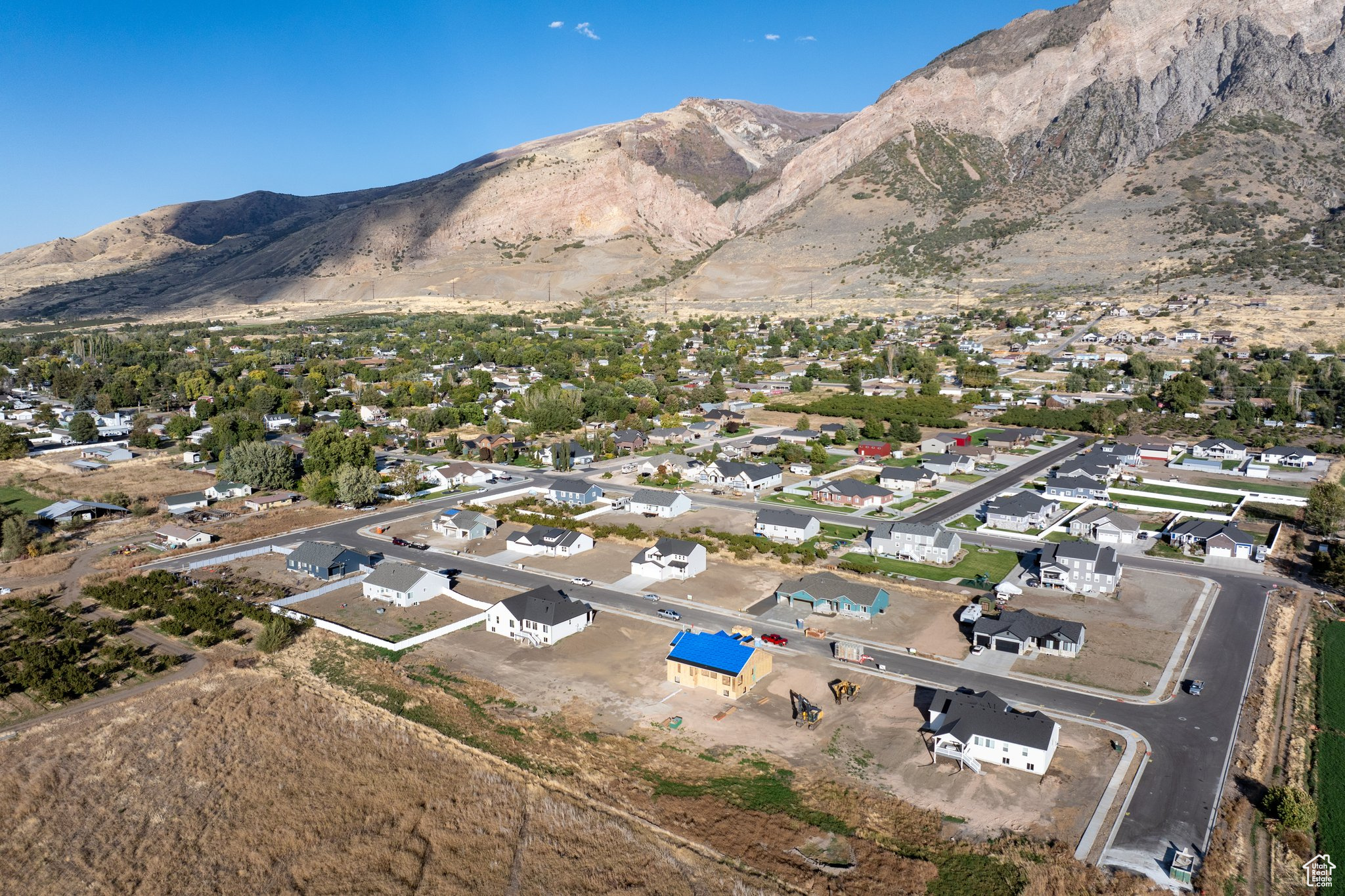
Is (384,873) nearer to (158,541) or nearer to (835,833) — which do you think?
(835,833)

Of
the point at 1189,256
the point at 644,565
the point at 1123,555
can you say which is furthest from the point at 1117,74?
the point at 644,565

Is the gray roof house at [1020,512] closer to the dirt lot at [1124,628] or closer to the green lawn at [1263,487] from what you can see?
the dirt lot at [1124,628]

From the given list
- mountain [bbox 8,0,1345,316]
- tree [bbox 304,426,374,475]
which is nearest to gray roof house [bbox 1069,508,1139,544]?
tree [bbox 304,426,374,475]

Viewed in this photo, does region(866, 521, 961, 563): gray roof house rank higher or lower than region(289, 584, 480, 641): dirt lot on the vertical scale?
higher

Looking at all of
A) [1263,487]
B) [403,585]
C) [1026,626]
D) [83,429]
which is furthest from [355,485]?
[1263,487]

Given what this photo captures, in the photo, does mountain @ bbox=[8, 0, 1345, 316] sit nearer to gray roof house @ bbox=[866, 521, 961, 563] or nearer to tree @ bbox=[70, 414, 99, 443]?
tree @ bbox=[70, 414, 99, 443]

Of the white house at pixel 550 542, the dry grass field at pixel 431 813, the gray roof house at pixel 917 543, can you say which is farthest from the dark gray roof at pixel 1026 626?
the white house at pixel 550 542

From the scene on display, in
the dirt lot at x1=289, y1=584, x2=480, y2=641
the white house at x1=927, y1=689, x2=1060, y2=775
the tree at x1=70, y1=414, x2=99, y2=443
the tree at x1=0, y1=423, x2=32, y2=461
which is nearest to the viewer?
the white house at x1=927, y1=689, x2=1060, y2=775
